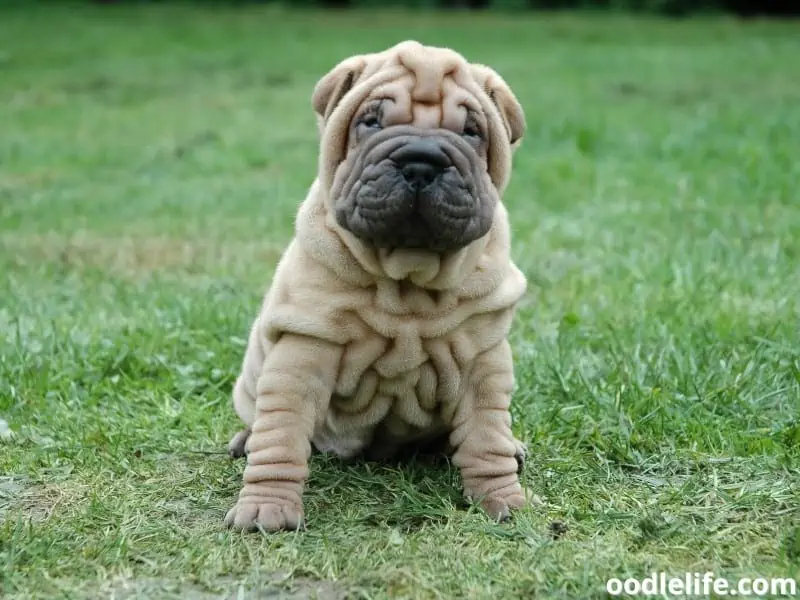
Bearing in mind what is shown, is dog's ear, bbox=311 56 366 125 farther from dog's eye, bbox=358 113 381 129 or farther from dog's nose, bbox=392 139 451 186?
dog's nose, bbox=392 139 451 186

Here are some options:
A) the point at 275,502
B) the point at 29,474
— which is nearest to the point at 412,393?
the point at 275,502

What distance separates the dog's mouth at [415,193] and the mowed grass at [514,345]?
2.87ft

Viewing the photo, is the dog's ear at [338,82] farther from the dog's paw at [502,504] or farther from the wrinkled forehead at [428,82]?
the dog's paw at [502,504]

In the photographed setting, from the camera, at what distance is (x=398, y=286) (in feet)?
11.6

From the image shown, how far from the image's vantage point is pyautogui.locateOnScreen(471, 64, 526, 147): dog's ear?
3.55m

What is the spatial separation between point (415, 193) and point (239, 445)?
Answer: 1357 millimetres

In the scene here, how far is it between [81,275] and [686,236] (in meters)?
3.61

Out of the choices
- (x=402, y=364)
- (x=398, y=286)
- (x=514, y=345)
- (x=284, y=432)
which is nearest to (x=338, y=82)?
(x=398, y=286)

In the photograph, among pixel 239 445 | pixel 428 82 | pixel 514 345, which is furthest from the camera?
pixel 514 345

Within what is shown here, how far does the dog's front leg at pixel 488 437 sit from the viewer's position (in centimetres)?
361

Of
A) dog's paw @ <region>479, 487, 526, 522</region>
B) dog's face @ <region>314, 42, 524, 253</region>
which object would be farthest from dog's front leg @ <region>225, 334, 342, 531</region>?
dog's paw @ <region>479, 487, 526, 522</region>

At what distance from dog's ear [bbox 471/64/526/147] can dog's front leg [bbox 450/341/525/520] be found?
0.69 meters

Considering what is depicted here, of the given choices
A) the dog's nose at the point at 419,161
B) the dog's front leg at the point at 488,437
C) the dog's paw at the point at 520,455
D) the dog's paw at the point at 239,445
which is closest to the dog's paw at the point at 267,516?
the dog's front leg at the point at 488,437

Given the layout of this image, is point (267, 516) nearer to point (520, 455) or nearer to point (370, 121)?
point (520, 455)
